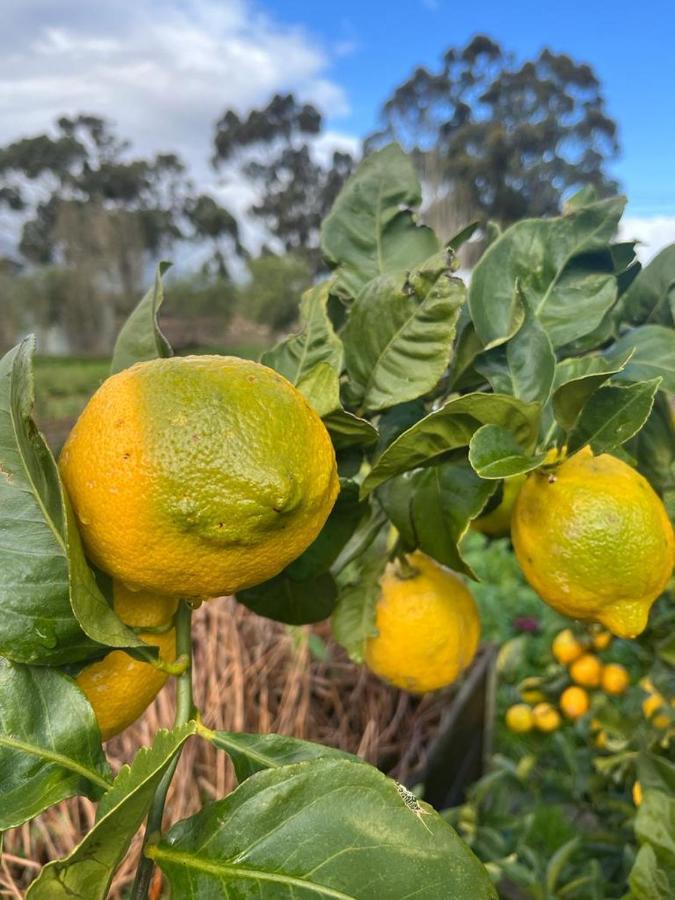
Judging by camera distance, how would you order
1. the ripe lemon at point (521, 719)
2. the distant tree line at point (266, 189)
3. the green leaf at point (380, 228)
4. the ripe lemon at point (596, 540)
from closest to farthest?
1. the ripe lemon at point (596, 540)
2. the green leaf at point (380, 228)
3. the ripe lemon at point (521, 719)
4. the distant tree line at point (266, 189)

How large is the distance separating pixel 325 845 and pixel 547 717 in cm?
79

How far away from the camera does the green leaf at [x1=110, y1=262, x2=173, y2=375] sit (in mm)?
400

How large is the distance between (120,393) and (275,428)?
0.21 feet

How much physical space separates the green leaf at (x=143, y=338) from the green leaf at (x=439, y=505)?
0.15 m

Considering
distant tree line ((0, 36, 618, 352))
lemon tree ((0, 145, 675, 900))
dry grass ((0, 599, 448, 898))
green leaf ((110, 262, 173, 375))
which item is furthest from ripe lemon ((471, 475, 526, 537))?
distant tree line ((0, 36, 618, 352))

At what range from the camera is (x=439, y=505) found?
1.34 ft

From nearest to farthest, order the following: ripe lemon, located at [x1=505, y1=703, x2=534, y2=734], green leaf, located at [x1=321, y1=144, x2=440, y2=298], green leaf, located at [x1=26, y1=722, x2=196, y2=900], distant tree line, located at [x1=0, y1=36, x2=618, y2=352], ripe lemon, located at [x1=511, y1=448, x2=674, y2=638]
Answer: green leaf, located at [x1=26, y1=722, x2=196, y2=900] → ripe lemon, located at [x1=511, y1=448, x2=674, y2=638] → green leaf, located at [x1=321, y1=144, x2=440, y2=298] → ripe lemon, located at [x1=505, y1=703, x2=534, y2=734] → distant tree line, located at [x1=0, y1=36, x2=618, y2=352]

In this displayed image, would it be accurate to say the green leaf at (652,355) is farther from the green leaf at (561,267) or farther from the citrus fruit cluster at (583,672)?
the citrus fruit cluster at (583,672)

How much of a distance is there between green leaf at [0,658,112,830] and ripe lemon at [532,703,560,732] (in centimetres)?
79

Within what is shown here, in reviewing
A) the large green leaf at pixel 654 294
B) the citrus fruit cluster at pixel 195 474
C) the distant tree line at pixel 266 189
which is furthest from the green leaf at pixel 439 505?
the distant tree line at pixel 266 189

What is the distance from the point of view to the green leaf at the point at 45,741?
0.29 metres

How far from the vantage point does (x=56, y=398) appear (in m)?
7.44

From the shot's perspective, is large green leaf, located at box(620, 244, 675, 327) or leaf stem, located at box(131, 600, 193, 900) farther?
large green leaf, located at box(620, 244, 675, 327)

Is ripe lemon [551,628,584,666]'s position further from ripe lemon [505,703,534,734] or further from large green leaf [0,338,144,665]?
large green leaf [0,338,144,665]
